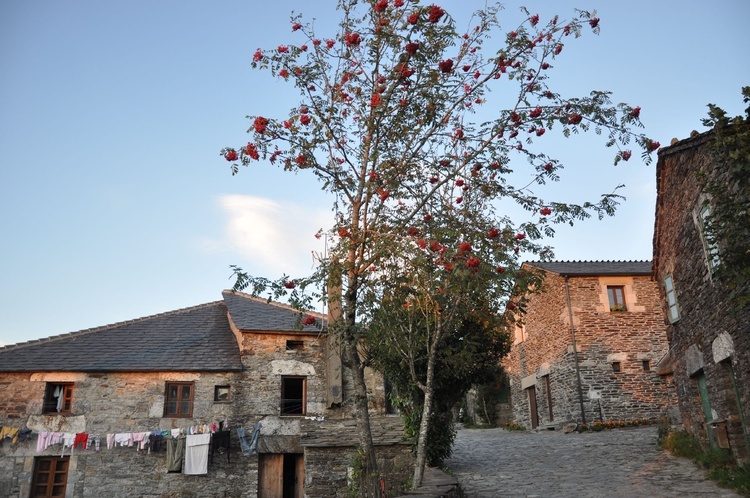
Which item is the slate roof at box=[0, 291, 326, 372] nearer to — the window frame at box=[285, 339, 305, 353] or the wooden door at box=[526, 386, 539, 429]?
the window frame at box=[285, 339, 305, 353]

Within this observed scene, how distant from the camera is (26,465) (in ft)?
47.6

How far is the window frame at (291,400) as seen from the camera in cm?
1591

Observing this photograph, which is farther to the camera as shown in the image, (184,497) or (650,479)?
(184,497)

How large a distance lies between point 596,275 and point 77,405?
16.5 meters

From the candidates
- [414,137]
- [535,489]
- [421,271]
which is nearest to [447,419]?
[535,489]

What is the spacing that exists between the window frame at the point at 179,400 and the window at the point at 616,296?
1390cm

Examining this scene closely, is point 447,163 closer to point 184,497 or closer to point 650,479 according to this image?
point 650,479

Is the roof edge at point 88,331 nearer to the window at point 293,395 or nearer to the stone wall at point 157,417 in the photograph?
the stone wall at point 157,417

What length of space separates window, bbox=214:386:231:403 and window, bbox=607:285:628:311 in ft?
42.4

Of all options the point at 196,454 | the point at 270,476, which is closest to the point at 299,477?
the point at 270,476

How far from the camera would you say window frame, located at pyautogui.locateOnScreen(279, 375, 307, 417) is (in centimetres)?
1591

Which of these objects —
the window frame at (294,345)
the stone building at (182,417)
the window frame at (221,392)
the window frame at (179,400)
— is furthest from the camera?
the window frame at (294,345)

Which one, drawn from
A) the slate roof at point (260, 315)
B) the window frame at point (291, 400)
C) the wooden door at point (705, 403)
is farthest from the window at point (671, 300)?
the window frame at point (291, 400)

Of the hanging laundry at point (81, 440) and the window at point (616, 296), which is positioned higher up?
the window at point (616, 296)
